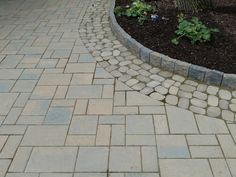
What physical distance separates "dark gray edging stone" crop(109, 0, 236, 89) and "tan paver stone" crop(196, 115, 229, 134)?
24.6 inches

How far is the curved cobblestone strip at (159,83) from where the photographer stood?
336 centimetres

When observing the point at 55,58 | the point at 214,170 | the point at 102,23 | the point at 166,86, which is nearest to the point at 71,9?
the point at 102,23

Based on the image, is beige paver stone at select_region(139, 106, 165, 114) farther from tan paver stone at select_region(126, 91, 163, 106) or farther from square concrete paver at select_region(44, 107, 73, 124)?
square concrete paver at select_region(44, 107, 73, 124)

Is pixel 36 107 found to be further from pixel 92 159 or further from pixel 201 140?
pixel 201 140

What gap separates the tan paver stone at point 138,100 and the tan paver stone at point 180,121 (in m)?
0.19

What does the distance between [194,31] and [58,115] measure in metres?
2.20

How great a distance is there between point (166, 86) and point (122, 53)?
1.06 m

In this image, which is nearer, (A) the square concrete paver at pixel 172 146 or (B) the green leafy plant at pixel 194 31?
(A) the square concrete paver at pixel 172 146

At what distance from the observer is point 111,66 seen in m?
4.17

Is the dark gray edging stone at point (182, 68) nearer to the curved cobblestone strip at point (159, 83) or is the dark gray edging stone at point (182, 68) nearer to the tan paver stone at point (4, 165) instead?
the curved cobblestone strip at point (159, 83)

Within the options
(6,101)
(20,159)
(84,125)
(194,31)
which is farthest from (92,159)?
(194,31)

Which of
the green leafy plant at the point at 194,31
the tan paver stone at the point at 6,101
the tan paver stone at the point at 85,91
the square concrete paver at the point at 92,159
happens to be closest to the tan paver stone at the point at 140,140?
the square concrete paver at the point at 92,159

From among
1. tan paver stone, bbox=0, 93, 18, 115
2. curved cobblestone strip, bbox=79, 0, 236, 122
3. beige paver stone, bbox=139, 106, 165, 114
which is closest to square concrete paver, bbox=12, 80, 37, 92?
tan paver stone, bbox=0, 93, 18, 115

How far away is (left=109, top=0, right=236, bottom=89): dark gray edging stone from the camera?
359 centimetres
